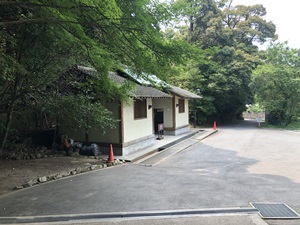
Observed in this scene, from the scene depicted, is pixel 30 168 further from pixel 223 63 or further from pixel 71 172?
pixel 223 63

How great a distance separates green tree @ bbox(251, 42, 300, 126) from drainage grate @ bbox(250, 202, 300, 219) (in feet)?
68.6

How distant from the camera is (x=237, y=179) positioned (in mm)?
7590

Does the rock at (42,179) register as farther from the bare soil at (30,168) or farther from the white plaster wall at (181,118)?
the white plaster wall at (181,118)

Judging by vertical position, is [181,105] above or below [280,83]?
below

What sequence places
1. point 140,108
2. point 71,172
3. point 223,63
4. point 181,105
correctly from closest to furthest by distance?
1. point 71,172
2. point 140,108
3. point 181,105
4. point 223,63

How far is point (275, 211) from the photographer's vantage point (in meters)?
4.91

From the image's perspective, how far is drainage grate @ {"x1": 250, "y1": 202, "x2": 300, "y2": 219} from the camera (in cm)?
468

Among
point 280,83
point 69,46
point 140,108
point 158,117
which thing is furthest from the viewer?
point 280,83

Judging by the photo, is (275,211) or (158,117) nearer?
(275,211)

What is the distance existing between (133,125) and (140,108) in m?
1.39

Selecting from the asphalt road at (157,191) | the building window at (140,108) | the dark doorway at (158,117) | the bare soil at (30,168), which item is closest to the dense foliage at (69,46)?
the bare soil at (30,168)

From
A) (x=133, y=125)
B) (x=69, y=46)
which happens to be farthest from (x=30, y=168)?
(x=133, y=125)

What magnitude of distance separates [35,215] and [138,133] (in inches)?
345

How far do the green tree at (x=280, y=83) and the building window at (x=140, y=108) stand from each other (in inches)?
589
